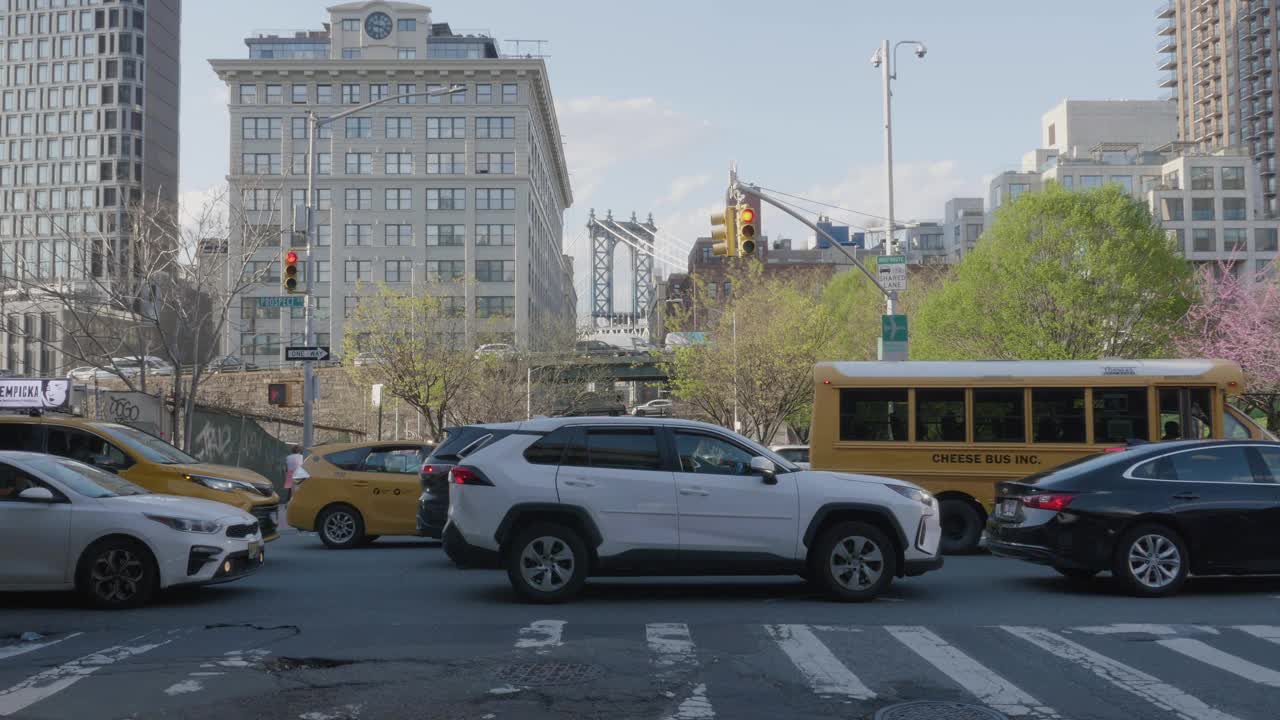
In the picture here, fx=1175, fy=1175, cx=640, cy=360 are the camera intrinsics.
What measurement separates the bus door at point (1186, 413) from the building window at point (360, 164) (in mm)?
93553

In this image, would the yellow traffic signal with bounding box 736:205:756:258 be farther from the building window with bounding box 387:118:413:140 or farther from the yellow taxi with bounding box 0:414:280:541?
the building window with bounding box 387:118:413:140

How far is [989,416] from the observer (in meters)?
16.7

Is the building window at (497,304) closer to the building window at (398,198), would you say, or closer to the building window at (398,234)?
the building window at (398,234)

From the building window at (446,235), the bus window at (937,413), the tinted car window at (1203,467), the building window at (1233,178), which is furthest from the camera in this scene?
the building window at (446,235)

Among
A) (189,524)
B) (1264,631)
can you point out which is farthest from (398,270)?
(1264,631)

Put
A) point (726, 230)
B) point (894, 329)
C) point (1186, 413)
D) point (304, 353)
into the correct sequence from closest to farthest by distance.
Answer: point (1186, 413), point (726, 230), point (894, 329), point (304, 353)

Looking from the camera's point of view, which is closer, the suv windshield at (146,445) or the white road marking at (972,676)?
the white road marking at (972,676)

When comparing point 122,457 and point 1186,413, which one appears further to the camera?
point 1186,413

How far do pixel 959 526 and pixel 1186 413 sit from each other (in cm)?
346

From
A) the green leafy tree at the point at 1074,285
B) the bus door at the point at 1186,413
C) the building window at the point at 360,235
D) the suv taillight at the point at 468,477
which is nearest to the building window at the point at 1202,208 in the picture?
the green leafy tree at the point at 1074,285

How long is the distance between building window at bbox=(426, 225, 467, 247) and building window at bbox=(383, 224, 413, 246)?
169 centimetres

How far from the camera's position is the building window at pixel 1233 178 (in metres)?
99.4

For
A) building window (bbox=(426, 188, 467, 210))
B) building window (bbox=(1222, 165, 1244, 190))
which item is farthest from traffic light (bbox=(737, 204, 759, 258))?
building window (bbox=(1222, 165, 1244, 190))

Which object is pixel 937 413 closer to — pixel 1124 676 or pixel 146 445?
pixel 1124 676
